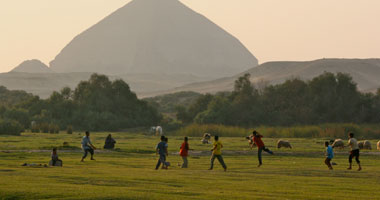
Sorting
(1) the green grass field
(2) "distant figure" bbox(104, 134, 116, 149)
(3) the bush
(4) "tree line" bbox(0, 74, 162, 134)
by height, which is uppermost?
(4) "tree line" bbox(0, 74, 162, 134)

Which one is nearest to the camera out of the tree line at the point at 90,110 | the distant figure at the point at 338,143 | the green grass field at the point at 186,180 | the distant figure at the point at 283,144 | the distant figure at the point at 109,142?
the green grass field at the point at 186,180

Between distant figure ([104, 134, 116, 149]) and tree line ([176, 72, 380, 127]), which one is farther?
tree line ([176, 72, 380, 127])

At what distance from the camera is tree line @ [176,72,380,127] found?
8756cm

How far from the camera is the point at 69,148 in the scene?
48.5 meters

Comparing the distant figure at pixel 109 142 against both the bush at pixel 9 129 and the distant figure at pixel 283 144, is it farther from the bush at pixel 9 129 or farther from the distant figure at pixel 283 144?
the bush at pixel 9 129

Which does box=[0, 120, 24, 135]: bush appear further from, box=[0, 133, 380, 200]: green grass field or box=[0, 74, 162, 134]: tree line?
box=[0, 133, 380, 200]: green grass field

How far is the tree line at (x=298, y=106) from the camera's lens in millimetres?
87562

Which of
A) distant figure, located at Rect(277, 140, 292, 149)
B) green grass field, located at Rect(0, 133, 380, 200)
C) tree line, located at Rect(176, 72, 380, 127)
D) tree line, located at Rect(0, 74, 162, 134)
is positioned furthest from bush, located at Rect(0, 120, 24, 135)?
distant figure, located at Rect(277, 140, 292, 149)

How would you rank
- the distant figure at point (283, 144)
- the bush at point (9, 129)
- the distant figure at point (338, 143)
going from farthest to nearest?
1. the bush at point (9, 129)
2. the distant figure at point (283, 144)
3. the distant figure at point (338, 143)

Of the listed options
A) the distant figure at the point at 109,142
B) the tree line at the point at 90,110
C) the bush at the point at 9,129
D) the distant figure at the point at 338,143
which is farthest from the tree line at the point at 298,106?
the distant figure at the point at 109,142

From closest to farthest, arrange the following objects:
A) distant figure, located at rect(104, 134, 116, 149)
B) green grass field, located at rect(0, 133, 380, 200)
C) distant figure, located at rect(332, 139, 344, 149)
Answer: green grass field, located at rect(0, 133, 380, 200) < distant figure, located at rect(104, 134, 116, 149) < distant figure, located at rect(332, 139, 344, 149)

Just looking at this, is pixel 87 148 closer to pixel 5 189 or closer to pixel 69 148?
pixel 69 148

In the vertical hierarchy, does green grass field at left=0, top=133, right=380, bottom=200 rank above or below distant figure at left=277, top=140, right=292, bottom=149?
below

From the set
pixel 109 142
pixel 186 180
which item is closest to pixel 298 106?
pixel 109 142
